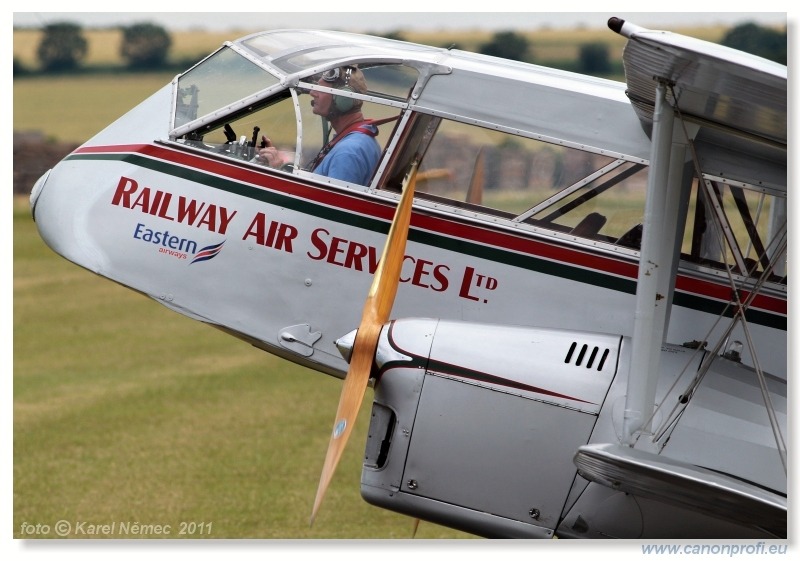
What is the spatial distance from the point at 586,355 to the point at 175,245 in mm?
3179

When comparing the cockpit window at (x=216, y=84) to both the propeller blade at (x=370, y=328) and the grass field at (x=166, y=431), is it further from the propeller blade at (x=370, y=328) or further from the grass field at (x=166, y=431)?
the grass field at (x=166, y=431)

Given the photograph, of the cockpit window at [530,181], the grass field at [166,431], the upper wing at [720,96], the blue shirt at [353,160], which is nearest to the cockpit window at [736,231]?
the upper wing at [720,96]

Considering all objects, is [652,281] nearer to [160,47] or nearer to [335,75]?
[335,75]

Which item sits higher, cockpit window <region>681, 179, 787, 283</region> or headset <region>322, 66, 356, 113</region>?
headset <region>322, 66, 356, 113</region>

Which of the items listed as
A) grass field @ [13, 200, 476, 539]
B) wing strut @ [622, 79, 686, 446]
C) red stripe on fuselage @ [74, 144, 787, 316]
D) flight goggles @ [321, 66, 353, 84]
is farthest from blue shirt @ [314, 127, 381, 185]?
grass field @ [13, 200, 476, 539]

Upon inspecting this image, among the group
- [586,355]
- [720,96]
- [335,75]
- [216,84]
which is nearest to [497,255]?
[586,355]

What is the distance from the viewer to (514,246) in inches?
301

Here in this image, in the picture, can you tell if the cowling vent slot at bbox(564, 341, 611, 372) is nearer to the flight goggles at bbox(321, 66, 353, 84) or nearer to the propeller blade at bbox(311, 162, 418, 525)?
the propeller blade at bbox(311, 162, 418, 525)

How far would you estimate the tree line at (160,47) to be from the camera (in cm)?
1184

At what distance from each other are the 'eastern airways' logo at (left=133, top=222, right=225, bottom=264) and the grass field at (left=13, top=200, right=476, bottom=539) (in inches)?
162

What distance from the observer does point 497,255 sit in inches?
302

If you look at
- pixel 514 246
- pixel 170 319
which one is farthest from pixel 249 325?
pixel 170 319

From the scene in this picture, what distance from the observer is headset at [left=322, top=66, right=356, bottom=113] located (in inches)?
320

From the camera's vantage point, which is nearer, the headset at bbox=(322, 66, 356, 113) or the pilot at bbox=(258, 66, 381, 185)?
the pilot at bbox=(258, 66, 381, 185)
